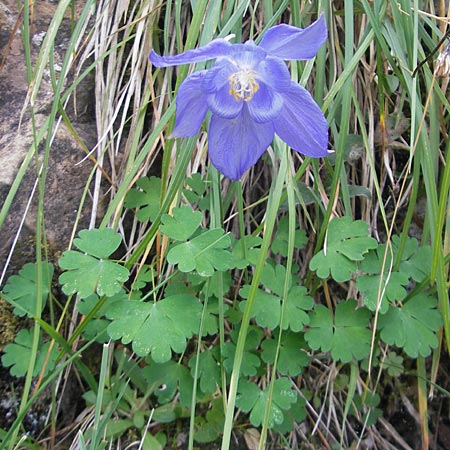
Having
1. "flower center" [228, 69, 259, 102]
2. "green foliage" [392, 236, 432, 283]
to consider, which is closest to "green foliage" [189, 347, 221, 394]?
"green foliage" [392, 236, 432, 283]

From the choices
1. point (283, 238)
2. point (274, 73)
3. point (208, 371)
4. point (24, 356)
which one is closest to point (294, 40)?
point (274, 73)

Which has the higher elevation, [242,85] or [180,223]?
[242,85]

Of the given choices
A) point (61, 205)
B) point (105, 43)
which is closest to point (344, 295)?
point (61, 205)

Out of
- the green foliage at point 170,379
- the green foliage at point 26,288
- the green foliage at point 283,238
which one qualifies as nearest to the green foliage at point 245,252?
the green foliage at point 283,238

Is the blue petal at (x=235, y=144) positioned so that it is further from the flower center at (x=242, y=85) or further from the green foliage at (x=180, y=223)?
the green foliage at (x=180, y=223)

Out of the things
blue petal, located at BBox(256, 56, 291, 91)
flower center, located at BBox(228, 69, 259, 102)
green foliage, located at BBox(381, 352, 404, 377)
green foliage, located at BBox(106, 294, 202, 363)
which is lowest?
green foliage, located at BBox(381, 352, 404, 377)

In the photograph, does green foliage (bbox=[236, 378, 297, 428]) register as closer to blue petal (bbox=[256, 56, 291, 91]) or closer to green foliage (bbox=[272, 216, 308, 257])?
green foliage (bbox=[272, 216, 308, 257])

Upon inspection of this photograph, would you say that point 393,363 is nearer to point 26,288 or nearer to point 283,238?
point 283,238
